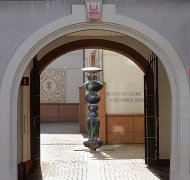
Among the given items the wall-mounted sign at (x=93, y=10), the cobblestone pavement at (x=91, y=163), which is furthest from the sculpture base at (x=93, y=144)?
the wall-mounted sign at (x=93, y=10)

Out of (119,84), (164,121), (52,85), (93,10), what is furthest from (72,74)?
(93,10)

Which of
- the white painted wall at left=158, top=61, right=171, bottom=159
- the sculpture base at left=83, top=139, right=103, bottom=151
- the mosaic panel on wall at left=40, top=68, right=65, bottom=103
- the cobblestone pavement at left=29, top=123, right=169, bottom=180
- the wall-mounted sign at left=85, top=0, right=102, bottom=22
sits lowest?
the cobblestone pavement at left=29, top=123, right=169, bottom=180

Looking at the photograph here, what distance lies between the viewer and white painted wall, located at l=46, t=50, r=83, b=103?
3281 centimetres

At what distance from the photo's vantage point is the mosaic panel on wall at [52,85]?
32.3 meters

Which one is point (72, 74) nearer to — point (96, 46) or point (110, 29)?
point (96, 46)

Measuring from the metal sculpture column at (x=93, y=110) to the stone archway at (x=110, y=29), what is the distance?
335 inches

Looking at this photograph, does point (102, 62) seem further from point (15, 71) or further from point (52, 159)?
point (15, 71)

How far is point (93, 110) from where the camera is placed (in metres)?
18.2

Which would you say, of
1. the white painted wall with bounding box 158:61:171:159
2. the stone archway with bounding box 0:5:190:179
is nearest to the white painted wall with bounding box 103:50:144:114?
the white painted wall with bounding box 158:61:171:159

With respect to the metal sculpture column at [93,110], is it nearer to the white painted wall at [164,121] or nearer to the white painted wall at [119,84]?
the white painted wall at [119,84]

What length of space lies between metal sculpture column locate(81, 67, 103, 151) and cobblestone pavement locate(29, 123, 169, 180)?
274 millimetres

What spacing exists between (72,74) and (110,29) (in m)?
23.9

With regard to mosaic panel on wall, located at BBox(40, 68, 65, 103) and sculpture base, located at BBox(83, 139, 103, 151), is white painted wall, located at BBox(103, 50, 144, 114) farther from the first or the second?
mosaic panel on wall, located at BBox(40, 68, 65, 103)

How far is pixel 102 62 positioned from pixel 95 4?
10.4 metres
